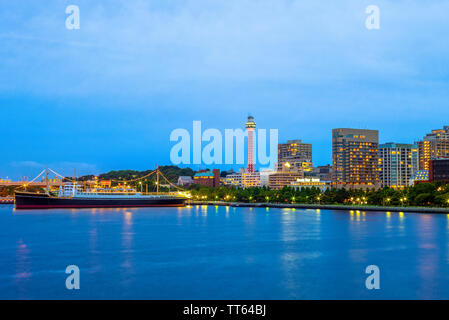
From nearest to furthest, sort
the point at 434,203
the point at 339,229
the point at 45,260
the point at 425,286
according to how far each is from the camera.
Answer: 1. the point at 425,286
2. the point at 45,260
3. the point at 339,229
4. the point at 434,203

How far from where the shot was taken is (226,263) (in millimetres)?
39719

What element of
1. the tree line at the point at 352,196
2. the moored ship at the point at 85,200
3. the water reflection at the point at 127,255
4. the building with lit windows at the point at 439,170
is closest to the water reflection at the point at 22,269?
the water reflection at the point at 127,255

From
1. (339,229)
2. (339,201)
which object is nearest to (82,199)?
(339,201)

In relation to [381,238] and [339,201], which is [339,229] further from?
[339,201]

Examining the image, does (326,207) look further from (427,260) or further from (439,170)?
(427,260)

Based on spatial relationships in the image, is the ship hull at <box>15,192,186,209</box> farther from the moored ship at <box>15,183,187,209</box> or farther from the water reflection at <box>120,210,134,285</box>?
the water reflection at <box>120,210,134,285</box>

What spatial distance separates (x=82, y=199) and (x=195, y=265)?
103528 mm

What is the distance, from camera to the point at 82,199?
444ft

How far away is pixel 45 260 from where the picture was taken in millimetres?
40344

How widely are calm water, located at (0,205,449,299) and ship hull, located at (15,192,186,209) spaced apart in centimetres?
6737

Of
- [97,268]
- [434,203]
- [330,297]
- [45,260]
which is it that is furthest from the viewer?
[434,203]

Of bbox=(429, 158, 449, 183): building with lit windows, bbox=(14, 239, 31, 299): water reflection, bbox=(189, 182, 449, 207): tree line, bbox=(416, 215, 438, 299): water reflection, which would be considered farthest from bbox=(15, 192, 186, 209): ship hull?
bbox=(416, 215, 438, 299): water reflection

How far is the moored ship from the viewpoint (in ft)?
422

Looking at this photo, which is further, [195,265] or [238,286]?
[195,265]
